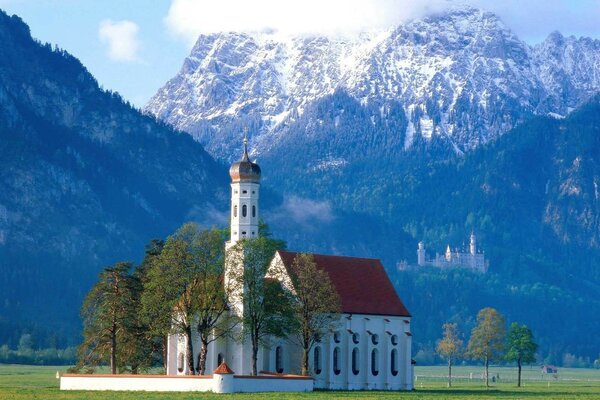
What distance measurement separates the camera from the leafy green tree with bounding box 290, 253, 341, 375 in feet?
531

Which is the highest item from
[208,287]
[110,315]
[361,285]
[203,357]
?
[361,285]

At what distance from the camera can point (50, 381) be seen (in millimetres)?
180625

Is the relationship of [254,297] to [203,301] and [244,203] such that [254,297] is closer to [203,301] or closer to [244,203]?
[203,301]

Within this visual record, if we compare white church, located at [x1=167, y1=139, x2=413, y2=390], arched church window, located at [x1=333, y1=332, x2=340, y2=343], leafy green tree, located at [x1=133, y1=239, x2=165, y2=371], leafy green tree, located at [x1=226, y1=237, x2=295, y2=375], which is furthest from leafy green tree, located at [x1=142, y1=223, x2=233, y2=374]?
arched church window, located at [x1=333, y1=332, x2=340, y2=343]

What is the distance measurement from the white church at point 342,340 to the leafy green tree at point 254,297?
130 centimetres

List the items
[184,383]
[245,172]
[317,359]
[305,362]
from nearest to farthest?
[184,383] < [305,362] < [245,172] < [317,359]

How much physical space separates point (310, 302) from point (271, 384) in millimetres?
13990

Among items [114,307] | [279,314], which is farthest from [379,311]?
[114,307]

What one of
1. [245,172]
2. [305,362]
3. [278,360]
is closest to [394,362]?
[278,360]

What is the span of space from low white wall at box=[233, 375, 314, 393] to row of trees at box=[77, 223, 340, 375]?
291 inches

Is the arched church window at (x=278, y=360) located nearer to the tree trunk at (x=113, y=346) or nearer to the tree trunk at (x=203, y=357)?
the tree trunk at (x=203, y=357)

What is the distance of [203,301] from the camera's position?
158m

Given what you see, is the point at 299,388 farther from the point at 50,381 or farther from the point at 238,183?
the point at 50,381

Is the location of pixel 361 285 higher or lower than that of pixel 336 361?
higher
